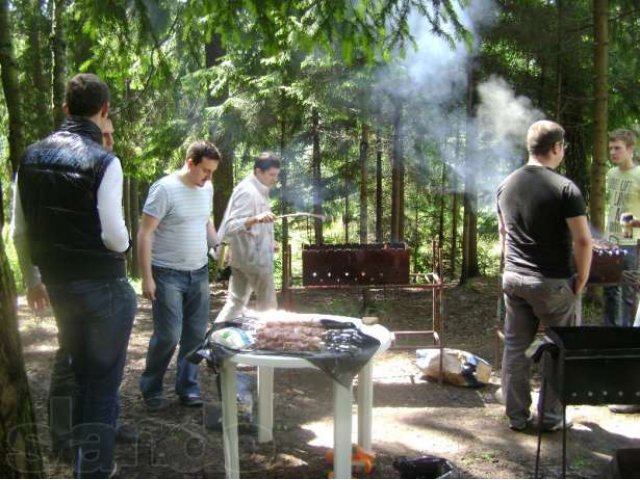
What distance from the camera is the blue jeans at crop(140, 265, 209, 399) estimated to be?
4172mm

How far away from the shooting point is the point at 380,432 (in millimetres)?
4305

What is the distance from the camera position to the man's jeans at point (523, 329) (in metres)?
4.02

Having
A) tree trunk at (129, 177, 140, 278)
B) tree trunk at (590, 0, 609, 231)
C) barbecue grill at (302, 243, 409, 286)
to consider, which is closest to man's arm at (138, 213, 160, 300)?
barbecue grill at (302, 243, 409, 286)

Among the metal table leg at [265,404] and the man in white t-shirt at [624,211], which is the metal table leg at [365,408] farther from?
the man in white t-shirt at [624,211]

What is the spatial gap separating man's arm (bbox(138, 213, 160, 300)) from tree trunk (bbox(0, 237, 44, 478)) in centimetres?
156

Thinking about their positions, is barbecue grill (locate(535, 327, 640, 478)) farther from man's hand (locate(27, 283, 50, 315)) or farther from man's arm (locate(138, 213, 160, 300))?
man's hand (locate(27, 283, 50, 315))

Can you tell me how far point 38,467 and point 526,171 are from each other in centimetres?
318

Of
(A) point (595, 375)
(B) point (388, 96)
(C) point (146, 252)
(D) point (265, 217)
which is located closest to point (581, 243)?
(A) point (595, 375)

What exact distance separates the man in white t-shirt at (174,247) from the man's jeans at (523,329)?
2124 mm

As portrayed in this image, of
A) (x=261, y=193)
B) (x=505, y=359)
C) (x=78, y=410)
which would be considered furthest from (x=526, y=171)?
(x=78, y=410)

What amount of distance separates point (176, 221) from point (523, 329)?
7.97 feet

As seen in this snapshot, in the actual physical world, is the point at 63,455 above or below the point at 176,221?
below

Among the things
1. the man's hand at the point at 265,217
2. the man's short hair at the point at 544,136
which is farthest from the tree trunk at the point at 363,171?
the man's short hair at the point at 544,136

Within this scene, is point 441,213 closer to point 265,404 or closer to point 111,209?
point 265,404
